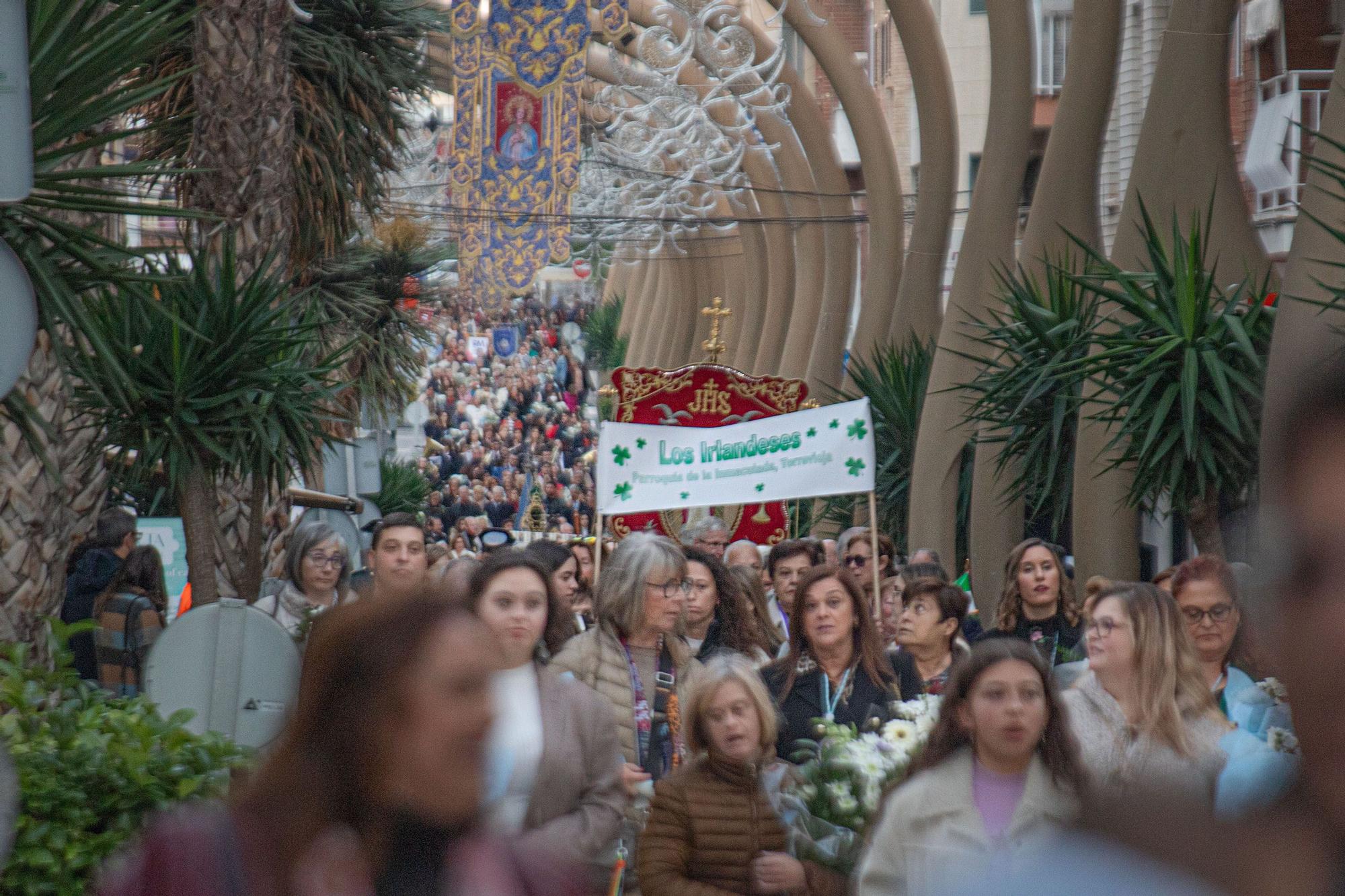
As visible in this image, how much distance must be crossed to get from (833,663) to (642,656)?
28.3 inches

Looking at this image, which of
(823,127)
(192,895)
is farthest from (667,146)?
(192,895)

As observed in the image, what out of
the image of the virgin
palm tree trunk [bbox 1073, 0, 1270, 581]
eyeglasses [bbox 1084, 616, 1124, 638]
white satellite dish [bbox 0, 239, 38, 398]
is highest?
the image of the virgin

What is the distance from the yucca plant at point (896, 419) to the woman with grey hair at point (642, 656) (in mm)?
14594

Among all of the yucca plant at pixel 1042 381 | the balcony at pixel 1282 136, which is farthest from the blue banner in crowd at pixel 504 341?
the yucca plant at pixel 1042 381

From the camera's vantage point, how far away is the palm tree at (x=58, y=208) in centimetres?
592

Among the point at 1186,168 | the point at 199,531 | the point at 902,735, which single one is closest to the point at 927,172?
the point at 1186,168

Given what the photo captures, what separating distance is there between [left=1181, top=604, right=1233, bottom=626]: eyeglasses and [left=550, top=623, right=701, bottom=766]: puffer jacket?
1679 mm

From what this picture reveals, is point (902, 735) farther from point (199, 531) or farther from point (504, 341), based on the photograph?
point (504, 341)

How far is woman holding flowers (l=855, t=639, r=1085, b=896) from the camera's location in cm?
364

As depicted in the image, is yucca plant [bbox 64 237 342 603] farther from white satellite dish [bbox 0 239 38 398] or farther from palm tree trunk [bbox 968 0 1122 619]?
palm tree trunk [bbox 968 0 1122 619]

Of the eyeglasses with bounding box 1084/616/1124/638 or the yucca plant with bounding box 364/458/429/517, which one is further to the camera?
the yucca plant with bounding box 364/458/429/517

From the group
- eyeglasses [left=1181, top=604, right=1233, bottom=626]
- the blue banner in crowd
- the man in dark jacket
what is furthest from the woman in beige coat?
the blue banner in crowd

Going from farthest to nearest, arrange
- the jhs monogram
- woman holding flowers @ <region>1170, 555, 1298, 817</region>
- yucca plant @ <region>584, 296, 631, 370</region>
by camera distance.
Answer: yucca plant @ <region>584, 296, 631, 370</region>, the jhs monogram, woman holding flowers @ <region>1170, 555, 1298, 817</region>

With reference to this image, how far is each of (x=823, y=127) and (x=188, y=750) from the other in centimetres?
2531
